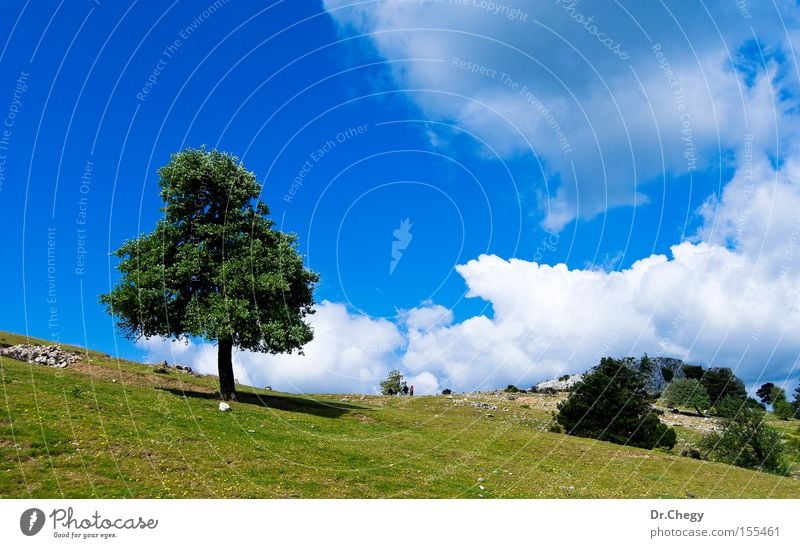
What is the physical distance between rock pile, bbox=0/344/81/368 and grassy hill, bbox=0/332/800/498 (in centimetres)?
353

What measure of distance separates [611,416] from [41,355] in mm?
52781

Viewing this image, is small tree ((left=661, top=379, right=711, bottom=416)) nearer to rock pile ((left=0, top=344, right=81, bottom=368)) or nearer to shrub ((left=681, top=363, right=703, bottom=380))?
shrub ((left=681, top=363, right=703, bottom=380))

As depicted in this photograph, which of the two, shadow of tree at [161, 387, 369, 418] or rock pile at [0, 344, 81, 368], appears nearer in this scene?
shadow of tree at [161, 387, 369, 418]

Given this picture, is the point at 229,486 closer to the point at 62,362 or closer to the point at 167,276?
the point at 167,276

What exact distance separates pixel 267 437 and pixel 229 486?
8422mm

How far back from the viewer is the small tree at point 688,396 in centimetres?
11006

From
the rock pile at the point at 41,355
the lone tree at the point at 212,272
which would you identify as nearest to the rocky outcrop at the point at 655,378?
the lone tree at the point at 212,272

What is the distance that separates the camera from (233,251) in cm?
3897

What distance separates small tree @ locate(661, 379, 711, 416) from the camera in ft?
361

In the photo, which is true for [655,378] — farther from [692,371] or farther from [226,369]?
[226,369]

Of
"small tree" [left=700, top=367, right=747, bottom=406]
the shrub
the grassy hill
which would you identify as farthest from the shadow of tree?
the shrub
